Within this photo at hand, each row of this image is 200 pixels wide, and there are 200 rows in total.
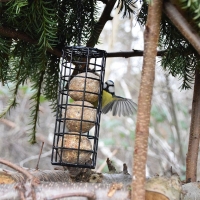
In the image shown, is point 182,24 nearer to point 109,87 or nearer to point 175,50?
point 175,50

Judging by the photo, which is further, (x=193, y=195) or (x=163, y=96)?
(x=163, y=96)

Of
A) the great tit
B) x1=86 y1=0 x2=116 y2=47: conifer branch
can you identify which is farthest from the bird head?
x1=86 y1=0 x2=116 y2=47: conifer branch

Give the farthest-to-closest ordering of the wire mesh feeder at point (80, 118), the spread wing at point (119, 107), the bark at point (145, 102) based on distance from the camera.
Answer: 1. the spread wing at point (119, 107)
2. the wire mesh feeder at point (80, 118)
3. the bark at point (145, 102)

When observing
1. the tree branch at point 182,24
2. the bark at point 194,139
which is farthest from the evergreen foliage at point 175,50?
the tree branch at point 182,24

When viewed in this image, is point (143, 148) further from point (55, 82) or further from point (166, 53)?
point (55, 82)

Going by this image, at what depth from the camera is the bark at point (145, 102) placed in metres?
0.78

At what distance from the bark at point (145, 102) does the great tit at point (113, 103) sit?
0.79 m

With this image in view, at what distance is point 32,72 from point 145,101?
2.38 feet

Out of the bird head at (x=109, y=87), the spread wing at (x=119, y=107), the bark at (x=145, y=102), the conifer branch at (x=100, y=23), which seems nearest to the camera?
the bark at (x=145, y=102)

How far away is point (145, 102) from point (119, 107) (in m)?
0.95

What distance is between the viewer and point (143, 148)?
79 cm

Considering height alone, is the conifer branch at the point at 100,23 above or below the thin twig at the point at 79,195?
above

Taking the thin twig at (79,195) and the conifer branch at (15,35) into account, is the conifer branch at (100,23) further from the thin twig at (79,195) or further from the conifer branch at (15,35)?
the thin twig at (79,195)

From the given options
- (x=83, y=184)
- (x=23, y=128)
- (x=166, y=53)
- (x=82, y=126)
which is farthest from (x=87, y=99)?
(x=23, y=128)
